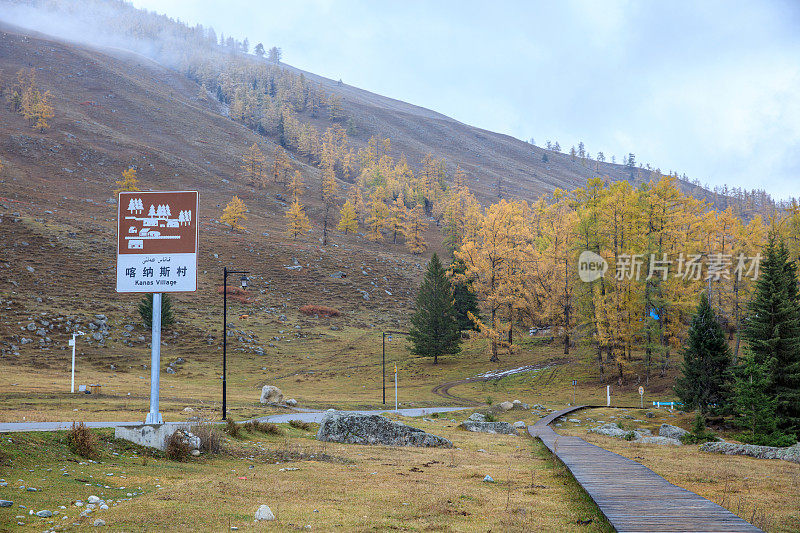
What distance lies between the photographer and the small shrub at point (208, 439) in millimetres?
14930

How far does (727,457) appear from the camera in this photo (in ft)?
61.7

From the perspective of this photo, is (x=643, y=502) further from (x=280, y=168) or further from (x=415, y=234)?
(x=280, y=168)

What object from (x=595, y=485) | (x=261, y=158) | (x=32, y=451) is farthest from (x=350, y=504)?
(x=261, y=158)

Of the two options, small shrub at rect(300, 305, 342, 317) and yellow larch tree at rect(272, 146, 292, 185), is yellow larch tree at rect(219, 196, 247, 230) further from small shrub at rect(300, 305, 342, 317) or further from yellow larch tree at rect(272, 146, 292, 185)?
yellow larch tree at rect(272, 146, 292, 185)

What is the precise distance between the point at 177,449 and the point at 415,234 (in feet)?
314

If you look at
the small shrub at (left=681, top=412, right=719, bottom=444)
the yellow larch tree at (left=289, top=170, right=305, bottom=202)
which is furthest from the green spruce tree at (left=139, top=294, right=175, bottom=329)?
Answer: the yellow larch tree at (left=289, top=170, right=305, bottom=202)

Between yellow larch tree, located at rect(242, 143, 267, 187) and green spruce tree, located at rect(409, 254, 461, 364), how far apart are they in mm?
82104

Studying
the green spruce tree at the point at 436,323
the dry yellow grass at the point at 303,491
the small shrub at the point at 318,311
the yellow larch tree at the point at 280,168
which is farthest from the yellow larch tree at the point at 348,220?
the dry yellow grass at the point at 303,491

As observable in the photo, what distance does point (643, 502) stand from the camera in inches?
355

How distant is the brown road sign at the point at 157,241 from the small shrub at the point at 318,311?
57711 millimetres

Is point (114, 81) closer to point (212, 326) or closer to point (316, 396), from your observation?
point (212, 326)

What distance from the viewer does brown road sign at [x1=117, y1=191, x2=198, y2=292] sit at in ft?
53.1

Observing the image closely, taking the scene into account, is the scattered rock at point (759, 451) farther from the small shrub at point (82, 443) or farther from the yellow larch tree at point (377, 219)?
the yellow larch tree at point (377, 219)

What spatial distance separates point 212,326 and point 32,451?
5314 cm
